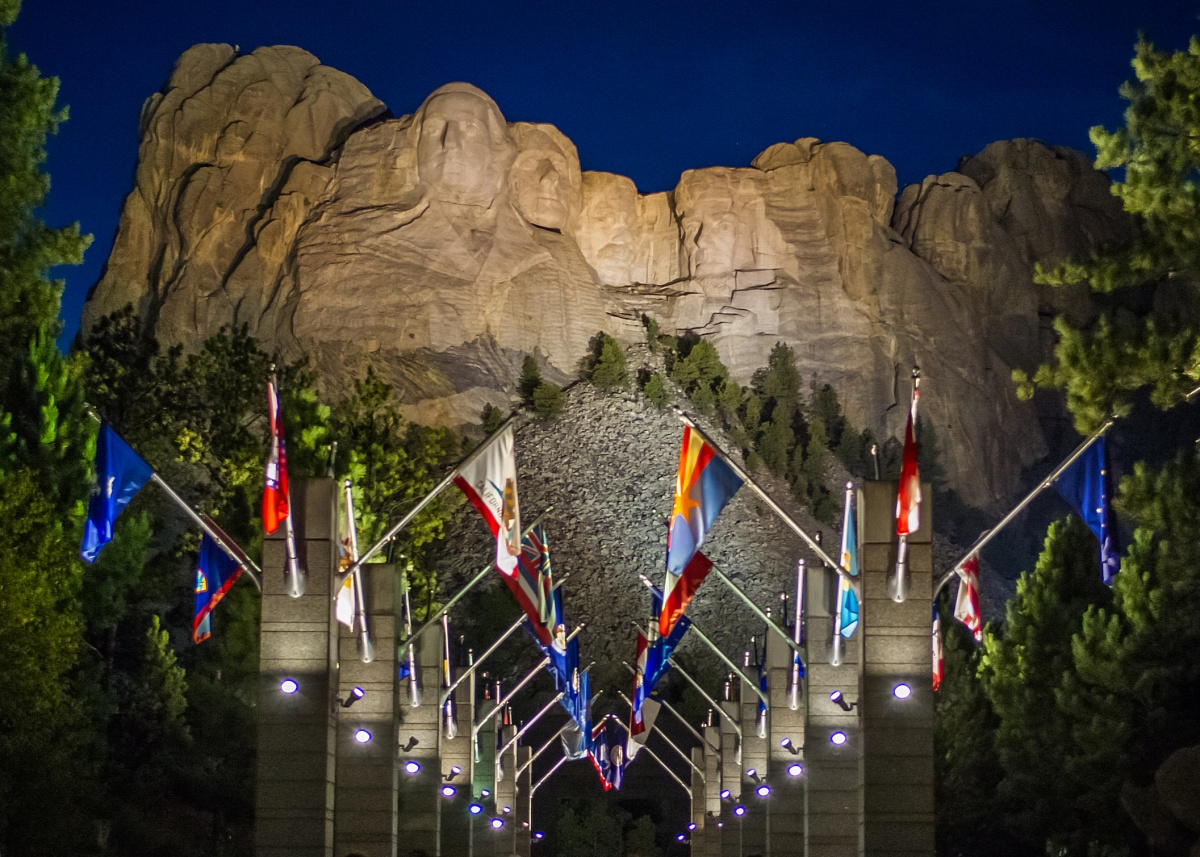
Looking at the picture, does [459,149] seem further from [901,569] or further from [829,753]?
[901,569]

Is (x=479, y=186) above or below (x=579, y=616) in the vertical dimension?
above

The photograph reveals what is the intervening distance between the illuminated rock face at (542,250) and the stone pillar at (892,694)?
7810 centimetres

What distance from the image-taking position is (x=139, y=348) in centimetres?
6103

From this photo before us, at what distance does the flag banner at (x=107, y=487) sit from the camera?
24.6 metres

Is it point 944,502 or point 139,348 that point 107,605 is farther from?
point 944,502

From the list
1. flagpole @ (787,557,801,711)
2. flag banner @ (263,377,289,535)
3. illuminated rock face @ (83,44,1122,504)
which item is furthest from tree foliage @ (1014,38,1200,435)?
illuminated rock face @ (83,44,1122,504)

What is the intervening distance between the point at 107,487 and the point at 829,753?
13.1 meters

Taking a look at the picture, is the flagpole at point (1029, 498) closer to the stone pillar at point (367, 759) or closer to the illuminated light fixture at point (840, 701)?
the illuminated light fixture at point (840, 701)

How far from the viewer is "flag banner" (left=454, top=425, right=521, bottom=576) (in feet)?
80.1

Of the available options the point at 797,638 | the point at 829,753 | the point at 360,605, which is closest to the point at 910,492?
the point at 829,753

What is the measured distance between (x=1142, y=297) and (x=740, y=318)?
30.6 metres

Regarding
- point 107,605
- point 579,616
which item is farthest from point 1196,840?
point 579,616

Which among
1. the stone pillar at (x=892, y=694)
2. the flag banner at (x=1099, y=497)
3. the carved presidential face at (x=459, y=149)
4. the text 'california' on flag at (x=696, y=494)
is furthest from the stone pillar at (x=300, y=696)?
the carved presidential face at (x=459, y=149)

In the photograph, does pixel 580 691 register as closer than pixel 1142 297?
Yes
